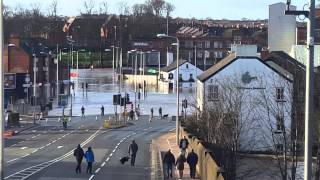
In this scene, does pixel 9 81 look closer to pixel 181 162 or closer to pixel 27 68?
pixel 27 68

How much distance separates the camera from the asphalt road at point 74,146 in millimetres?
33156

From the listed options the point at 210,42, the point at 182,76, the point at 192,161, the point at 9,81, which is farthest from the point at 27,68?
the point at 210,42

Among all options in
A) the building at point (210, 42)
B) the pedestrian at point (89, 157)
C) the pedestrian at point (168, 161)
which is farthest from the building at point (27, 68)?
the building at point (210, 42)

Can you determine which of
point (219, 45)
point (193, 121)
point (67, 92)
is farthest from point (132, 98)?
point (219, 45)

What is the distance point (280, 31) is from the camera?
305 ft

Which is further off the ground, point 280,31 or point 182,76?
point 280,31

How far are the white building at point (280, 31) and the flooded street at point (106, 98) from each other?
14.1 meters

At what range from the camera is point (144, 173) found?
33.8m

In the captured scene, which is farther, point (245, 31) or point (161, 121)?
point (245, 31)

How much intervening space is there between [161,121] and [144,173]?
43952 millimetres

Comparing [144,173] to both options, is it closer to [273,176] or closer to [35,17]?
[273,176]

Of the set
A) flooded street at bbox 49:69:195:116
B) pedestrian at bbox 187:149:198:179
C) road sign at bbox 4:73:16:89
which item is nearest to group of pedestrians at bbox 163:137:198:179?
pedestrian at bbox 187:149:198:179

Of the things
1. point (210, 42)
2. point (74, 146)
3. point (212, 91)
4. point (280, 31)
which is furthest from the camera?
point (210, 42)

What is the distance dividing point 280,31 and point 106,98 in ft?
102
